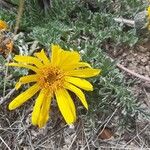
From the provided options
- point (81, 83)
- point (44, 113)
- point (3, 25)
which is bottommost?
point (44, 113)

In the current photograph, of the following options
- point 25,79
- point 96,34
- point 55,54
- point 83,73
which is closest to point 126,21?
point 96,34

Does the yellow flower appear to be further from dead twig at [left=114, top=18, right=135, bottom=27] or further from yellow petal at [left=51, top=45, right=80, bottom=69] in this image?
dead twig at [left=114, top=18, right=135, bottom=27]

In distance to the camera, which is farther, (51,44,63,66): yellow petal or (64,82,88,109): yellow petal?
(64,82,88,109): yellow petal

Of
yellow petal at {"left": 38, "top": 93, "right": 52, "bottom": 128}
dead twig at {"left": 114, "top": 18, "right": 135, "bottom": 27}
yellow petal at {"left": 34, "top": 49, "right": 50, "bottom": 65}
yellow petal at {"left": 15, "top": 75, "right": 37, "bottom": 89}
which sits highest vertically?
yellow petal at {"left": 34, "top": 49, "right": 50, "bottom": 65}

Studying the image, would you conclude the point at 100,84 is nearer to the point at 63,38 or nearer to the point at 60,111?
the point at 60,111

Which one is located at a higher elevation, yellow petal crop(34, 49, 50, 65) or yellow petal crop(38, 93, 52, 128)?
yellow petal crop(34, 49, 50, 65)

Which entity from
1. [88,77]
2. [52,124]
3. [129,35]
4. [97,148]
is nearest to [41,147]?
[52,124]

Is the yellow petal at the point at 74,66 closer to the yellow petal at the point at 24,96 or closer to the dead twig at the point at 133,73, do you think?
the yellow petal at the point at 24,96

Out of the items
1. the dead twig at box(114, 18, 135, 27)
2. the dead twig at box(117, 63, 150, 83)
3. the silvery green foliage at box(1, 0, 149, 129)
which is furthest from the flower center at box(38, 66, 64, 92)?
the dead twig at box(114, 18, 135, 27)

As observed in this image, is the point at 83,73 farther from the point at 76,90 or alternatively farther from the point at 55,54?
the point at 55,54
